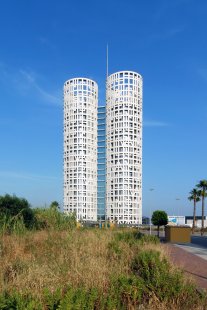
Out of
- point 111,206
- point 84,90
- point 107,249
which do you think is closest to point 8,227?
point 107,249

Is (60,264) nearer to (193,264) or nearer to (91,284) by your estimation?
(91,284)

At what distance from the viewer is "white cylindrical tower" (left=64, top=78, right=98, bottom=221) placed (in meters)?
95.9

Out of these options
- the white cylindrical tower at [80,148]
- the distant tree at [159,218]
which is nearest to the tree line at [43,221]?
the distant tree at [159,218]

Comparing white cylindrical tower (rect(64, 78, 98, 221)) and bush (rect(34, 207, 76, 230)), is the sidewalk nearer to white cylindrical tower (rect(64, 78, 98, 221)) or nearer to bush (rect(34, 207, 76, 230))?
bush (rect(34, 207, 76, 230))

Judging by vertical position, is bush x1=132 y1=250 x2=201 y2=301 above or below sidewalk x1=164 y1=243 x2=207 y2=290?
above

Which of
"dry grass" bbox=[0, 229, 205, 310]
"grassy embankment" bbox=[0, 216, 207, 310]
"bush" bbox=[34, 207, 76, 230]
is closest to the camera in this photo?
"grassy embankment" bbox=[0, 216, 207, 310]

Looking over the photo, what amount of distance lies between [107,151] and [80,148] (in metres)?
7.42

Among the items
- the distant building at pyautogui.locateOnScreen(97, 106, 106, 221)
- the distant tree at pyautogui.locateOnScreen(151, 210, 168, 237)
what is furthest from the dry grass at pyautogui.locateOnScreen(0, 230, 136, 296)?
the distant building at pyautogui.locateOnScreen(97, 106, 106, 221)

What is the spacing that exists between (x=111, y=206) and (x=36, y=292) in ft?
297

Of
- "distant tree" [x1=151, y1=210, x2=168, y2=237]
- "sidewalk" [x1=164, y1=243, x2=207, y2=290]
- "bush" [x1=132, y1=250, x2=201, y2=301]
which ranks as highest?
"bush" [x1=132, y1=250, x2=201, y2=301]

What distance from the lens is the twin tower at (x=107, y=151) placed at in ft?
309

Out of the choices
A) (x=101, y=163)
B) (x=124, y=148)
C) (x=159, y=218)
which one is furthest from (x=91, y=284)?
(x=101, y=163)

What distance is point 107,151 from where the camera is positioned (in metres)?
99.9

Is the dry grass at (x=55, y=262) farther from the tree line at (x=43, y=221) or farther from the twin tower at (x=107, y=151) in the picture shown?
the twin tower at (x=107, y=151)
